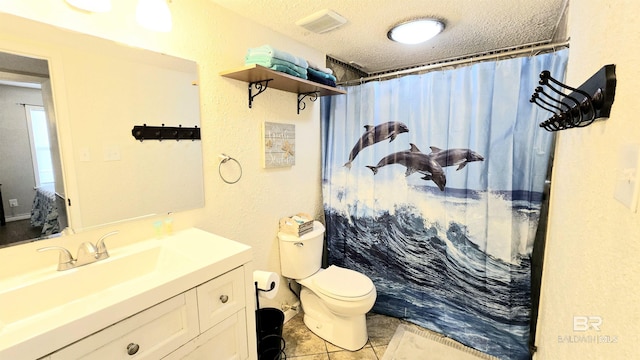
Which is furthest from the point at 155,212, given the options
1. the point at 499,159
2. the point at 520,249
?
the point at 520,249

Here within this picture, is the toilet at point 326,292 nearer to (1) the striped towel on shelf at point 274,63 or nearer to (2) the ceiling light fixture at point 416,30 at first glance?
(1) the striped towel on shelf at point 274,63

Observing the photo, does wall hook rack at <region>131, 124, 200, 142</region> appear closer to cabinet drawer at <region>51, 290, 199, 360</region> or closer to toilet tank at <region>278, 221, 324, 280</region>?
cabinet drawer at <region>51, 290, 199, 360</region>

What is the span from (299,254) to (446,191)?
114cm

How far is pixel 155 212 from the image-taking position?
4.70ft

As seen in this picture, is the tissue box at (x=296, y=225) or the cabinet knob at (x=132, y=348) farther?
the tissue box at (x=296, y=225)

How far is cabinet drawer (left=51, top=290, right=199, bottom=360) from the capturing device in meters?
0.81

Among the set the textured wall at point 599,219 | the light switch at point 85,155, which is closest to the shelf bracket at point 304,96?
the light switch at point 85,155

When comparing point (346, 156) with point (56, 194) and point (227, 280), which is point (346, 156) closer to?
point (227, 280)

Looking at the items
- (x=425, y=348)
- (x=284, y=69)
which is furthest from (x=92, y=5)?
(x=425, y=348)

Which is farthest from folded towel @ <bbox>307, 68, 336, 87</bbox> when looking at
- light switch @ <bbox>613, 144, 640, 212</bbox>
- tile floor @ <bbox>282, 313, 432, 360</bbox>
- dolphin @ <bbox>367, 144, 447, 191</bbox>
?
tile floor @ <bbox>282, 313, 432, 360</bbox>

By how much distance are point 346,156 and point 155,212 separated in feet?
4.80

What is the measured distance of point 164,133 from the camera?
146cm

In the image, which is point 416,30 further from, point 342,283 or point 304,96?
point 342,283

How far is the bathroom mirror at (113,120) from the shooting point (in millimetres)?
1119
